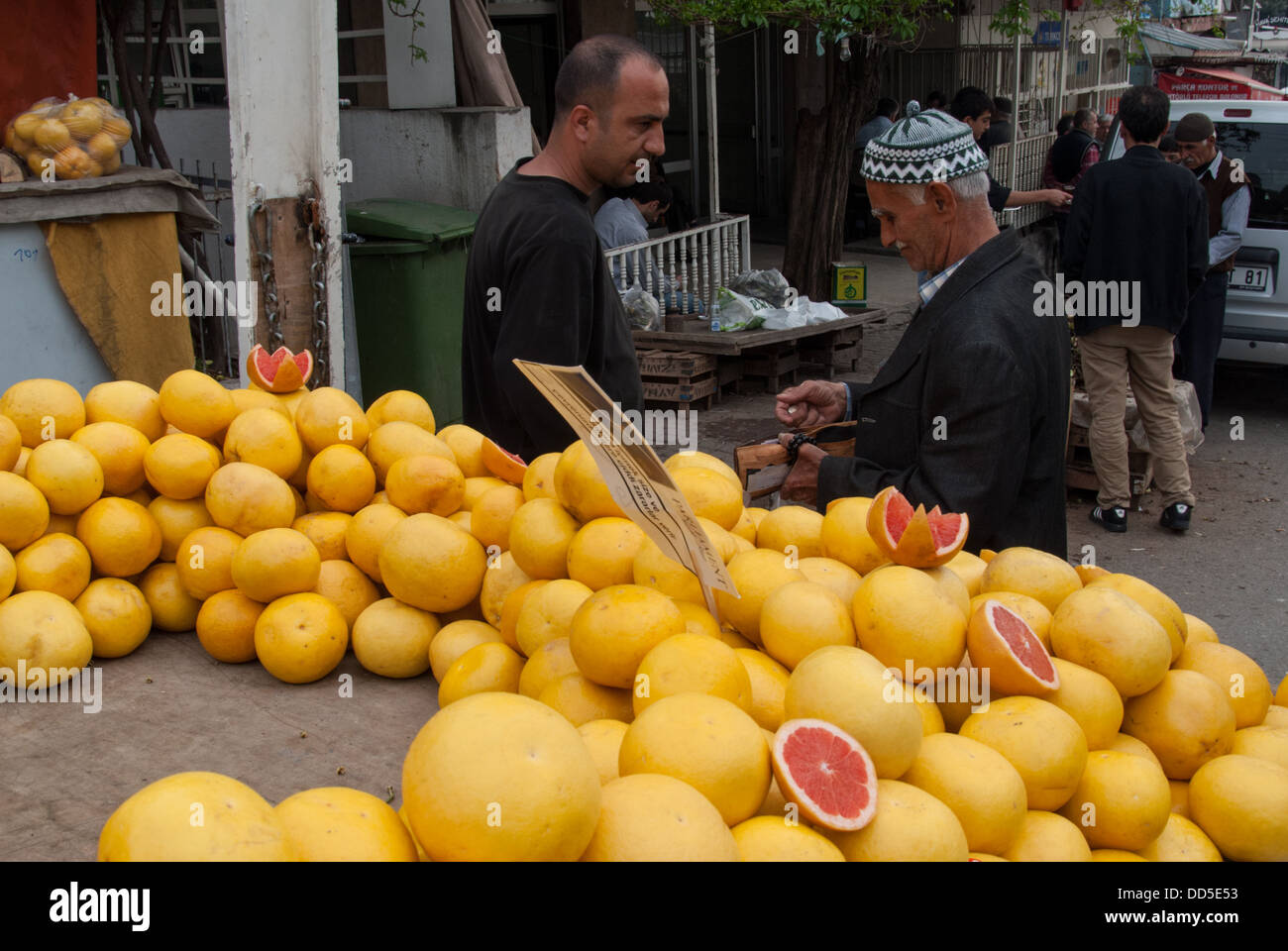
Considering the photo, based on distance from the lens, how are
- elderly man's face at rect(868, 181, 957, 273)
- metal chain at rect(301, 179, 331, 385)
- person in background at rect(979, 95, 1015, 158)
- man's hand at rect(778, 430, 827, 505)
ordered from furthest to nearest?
person in background at rect(979, 95, 1015, 158) < metal chain at rect(301, 179, 331, 385) < man's hand at rect(778, 430, 827, 505) < elderly man's face at rect(868, 181, 957, 273)

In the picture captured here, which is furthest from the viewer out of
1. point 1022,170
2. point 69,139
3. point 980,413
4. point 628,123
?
point 1022,170

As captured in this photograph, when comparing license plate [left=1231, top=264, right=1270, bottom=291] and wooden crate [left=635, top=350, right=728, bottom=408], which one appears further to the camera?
license plate [left=1231, top=264, right=1270, bottom=291]

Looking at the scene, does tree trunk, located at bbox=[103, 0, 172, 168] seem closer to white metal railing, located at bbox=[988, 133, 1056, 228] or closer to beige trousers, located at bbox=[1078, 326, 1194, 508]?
beige trousers, located at bbox=[1078, 326, 1194, 508]

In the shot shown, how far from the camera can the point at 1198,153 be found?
770 centimetres

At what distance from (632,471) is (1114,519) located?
5.45 metres

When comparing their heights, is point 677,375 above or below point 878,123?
below

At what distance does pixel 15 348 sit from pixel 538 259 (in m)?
3.45

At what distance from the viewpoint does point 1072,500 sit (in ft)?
22.8

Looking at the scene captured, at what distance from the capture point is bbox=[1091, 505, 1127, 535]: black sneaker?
6.41 metres

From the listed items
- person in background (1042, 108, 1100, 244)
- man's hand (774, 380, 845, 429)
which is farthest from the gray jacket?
person in background (1042, 108, 1100, 244)

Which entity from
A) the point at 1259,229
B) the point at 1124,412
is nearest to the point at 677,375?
the point at 1124,412

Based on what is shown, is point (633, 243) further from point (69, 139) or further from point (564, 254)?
point (564, 254)

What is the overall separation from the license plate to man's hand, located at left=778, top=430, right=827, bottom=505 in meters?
6.79

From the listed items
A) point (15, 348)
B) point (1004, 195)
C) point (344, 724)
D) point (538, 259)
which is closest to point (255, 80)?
point (15, 348)
